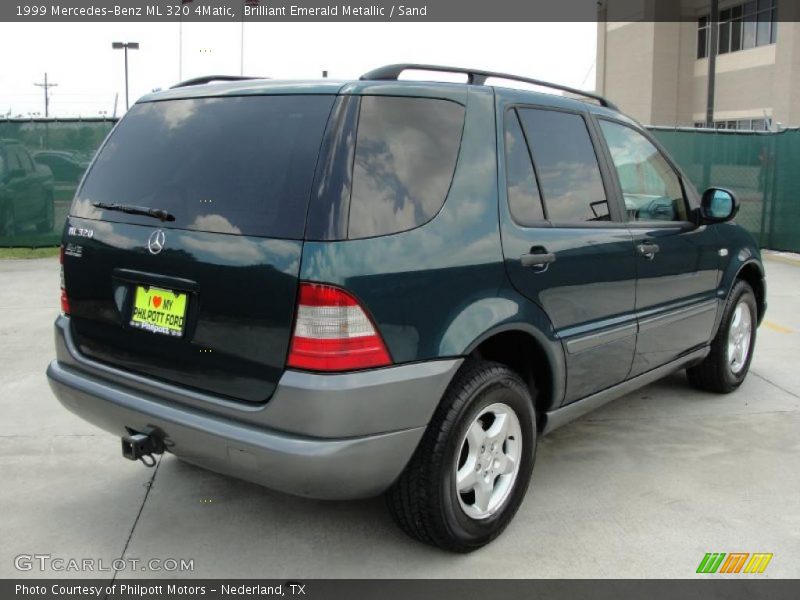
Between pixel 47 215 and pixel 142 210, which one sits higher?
pixel 142 210

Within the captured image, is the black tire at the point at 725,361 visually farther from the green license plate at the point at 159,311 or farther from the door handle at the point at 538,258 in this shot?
the green license plate at the point at 159,311

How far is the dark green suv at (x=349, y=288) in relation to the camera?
8.75ft

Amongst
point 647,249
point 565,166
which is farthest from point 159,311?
point 647,249

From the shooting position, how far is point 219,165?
295 cm

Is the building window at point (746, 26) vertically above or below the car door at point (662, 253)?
above

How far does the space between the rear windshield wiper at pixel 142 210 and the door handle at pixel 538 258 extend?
140 cm

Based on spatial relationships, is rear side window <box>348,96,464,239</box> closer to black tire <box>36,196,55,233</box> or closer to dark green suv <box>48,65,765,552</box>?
dark green suv <box>48,65,765,552</box>

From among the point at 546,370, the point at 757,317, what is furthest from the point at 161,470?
the point at 757,317

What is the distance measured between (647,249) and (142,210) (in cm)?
246

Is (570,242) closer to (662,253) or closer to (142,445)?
(662,253)

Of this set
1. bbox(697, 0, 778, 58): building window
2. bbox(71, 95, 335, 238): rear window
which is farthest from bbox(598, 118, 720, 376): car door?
bbox(697, 0, 778, 58): building window

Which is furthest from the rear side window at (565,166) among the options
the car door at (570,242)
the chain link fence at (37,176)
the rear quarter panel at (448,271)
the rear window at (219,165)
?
the chain link fence at (37,176)

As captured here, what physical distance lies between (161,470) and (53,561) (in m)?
0.90

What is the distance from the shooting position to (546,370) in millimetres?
3484
